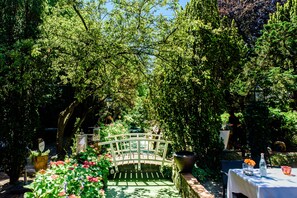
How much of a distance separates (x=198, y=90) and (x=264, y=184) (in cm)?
329

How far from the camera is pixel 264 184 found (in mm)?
3375

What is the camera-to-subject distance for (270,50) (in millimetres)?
8883

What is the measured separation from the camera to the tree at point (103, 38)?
522 centimetres

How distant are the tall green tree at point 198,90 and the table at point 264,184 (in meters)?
2.34

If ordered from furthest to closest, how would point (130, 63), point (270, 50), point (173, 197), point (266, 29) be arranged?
point (266, 29) → point (270, 50) → point (130, 63) → point (173, 197)

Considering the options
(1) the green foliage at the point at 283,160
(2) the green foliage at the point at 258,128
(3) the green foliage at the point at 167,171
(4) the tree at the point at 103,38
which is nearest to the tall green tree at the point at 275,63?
(2) the green foliage at the point at 258,128

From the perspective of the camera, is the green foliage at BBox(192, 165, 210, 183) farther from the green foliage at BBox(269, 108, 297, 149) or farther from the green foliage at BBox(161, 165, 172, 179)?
the green foliage at BBox(269, 108, 297, 149)

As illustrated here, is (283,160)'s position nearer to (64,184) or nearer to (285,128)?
(285,128)

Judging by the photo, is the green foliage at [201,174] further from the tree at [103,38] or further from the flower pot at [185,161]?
the tree at [103,38]

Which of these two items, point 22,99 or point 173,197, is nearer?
point 173,197

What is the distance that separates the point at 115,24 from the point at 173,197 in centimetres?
401

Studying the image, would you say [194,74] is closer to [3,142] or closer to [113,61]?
[113,61]

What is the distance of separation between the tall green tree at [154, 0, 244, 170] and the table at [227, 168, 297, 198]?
92.1 inches

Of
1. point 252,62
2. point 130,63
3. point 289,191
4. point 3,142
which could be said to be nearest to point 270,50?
point 252,62
